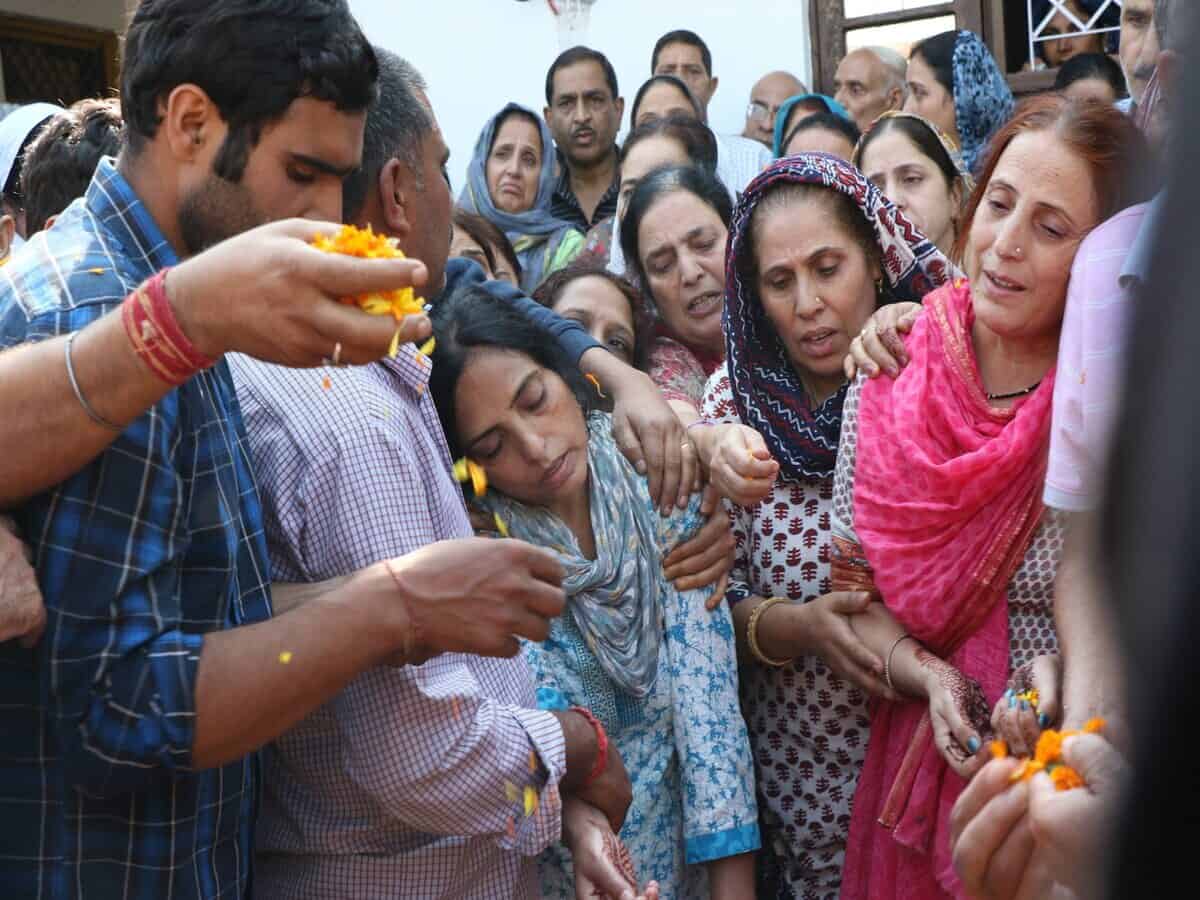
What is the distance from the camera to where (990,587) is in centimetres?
251

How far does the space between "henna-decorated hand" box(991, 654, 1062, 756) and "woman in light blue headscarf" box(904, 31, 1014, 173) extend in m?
3.66

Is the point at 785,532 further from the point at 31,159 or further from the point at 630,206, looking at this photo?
the point at 31,159

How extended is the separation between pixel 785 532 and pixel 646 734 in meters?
0.56

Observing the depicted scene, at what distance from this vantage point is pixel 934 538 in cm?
257

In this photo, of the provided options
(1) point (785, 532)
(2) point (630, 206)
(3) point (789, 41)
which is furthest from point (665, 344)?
(3) point (789, 41)

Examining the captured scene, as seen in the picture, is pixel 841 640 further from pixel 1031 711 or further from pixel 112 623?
pixel 112 623

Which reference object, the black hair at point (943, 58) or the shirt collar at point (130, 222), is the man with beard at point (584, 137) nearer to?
the black hair at point (943, 58)

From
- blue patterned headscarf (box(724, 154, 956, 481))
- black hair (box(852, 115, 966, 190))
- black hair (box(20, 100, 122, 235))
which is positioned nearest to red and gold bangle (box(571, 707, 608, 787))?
blue patterned headscarf (box(724, 154, 956, 481))

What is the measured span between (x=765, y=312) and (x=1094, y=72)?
3746 millimetres

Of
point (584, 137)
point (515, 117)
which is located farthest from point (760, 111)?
point (515, 117)

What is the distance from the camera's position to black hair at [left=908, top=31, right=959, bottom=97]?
228 inches

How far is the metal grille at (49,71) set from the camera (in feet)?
29.2

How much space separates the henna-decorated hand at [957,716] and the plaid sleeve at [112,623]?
1.39 metres

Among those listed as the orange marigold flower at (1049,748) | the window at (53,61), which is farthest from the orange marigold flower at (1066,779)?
the window at (53,61)
